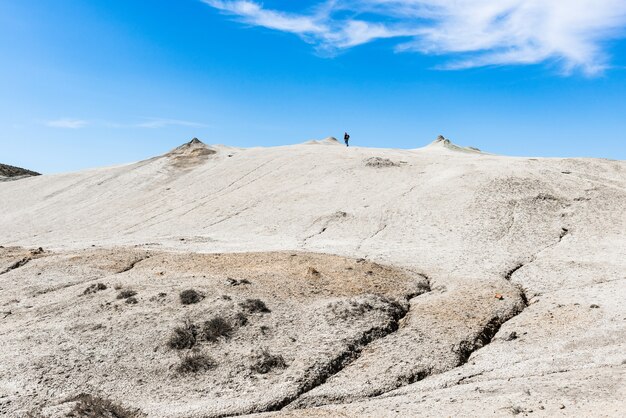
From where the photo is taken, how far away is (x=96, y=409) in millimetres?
9422

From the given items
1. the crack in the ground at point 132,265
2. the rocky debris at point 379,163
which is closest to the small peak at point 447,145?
the rocky debris at point 379,163

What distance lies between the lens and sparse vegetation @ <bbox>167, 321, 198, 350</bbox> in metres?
12.0

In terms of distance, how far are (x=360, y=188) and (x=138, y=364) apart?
22544mm

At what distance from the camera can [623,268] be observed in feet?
56.9

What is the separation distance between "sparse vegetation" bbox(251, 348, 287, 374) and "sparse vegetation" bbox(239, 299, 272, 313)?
2.12m

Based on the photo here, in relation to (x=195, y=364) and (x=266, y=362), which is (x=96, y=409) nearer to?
(x=195, y=364)

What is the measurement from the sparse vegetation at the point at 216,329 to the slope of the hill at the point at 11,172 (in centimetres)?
5270

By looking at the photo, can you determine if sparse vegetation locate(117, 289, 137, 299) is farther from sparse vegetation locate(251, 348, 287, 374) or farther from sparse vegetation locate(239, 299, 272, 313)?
sparse vegetation locate(251, 348, 287, 374)

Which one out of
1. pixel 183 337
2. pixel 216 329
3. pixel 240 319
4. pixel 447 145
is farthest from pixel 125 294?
pixel 447 145

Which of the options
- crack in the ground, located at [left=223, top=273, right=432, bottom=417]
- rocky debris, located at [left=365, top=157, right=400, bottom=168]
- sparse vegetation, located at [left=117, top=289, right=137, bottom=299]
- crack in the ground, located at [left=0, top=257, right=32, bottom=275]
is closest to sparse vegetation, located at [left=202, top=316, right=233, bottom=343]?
crack in the ground, located at [left=223, top=273, right=432, bottom=417]

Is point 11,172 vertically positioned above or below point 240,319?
above

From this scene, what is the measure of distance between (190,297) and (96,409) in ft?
16.5

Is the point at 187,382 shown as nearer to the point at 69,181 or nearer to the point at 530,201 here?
the point at 530,201

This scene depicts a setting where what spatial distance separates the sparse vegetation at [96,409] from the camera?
9.30m
